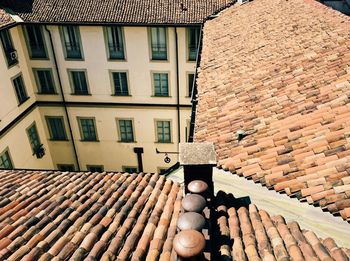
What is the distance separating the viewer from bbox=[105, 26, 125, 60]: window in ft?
69.5

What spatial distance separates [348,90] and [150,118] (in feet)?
55.1

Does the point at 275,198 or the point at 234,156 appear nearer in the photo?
the point at 275,198

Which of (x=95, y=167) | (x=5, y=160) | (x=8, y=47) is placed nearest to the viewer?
(x=5, y=160)

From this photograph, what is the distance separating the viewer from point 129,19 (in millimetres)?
20438

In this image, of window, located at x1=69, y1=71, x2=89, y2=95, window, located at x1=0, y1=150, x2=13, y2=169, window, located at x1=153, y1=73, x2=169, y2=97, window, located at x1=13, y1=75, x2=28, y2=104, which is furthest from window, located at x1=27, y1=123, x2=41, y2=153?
window, located at x1=153, y1=73, x2=169, y2=97

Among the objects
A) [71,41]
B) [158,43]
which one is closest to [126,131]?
[158,43]

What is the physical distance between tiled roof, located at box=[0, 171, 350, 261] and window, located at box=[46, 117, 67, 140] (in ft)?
53.0

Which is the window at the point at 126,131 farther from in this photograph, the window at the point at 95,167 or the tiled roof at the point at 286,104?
the tiled roof at the point at 286,104

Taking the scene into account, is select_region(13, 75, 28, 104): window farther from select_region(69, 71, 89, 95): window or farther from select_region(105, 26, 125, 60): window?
select_region(105, 26, 125, 60): window

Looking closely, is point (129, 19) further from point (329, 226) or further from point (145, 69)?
point (329, 226)

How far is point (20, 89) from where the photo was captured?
22234mm

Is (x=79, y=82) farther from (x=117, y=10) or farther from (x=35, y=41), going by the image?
(x=117, y=10)

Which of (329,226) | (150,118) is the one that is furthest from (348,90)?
(150,118)

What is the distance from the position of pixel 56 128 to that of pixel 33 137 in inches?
72.0
